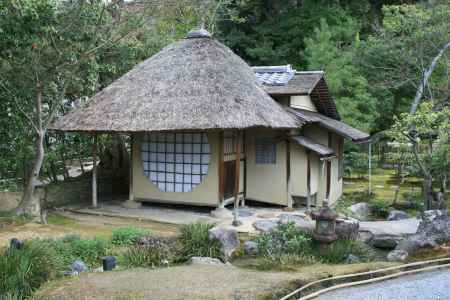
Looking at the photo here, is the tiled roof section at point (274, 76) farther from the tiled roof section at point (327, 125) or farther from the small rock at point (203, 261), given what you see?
the small rock at point (203, 261)

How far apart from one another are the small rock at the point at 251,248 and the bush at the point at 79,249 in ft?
9.63

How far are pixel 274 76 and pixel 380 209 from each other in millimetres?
6115

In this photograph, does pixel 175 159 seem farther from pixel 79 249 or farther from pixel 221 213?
pixel 79 249

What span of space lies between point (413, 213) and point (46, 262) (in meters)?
12.6

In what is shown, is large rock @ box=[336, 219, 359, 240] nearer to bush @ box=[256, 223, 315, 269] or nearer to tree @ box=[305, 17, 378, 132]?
bush @ box=[256, 223, 315, 269]

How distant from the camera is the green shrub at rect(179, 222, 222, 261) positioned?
991cm

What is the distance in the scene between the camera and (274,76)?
59.7ft

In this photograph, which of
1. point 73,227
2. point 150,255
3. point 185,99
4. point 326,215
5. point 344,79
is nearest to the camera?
point 150,255

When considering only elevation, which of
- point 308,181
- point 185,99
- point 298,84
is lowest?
point 308,181

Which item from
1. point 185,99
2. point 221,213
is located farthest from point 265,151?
point 185,99

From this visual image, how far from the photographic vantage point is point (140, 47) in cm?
1762

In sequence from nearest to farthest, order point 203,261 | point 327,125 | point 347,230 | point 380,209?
point 203,261
point 347,230
point 327,125
point 380,209

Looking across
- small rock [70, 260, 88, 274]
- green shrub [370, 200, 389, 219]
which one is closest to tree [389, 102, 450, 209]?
green shrub [370, 200, 389, 219]

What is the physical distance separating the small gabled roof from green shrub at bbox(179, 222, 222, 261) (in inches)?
298
